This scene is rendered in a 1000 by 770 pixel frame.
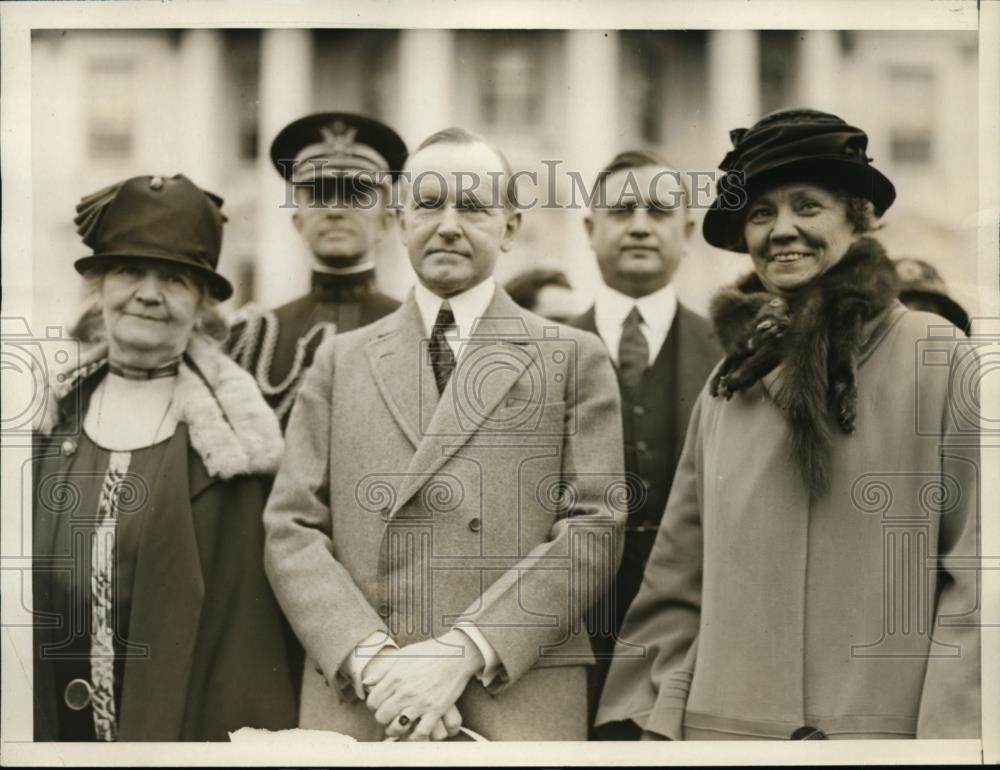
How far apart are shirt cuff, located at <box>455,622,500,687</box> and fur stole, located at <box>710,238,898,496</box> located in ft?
3.88

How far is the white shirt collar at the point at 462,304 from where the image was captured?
448 cm

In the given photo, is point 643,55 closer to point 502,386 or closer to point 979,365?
point 502,386

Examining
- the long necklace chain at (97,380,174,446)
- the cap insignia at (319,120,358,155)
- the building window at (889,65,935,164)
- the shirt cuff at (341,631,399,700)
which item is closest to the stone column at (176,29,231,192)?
the cap insignia at (319,120,358,155)

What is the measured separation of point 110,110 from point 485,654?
2.36m

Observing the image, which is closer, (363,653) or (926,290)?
(363,653)

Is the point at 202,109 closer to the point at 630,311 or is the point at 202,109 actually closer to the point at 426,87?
the point at 426,87

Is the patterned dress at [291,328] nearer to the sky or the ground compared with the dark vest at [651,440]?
nearer to the sky

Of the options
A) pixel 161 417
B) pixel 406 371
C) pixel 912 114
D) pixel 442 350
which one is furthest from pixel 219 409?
pixel 912 114

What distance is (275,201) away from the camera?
453 cm

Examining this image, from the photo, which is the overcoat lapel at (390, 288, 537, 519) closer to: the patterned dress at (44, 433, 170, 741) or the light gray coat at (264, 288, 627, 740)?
the light gray coat at (264, 288, 627, 740)

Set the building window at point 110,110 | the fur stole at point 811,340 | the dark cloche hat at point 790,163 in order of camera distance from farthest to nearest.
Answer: the building window at point 110,110 < the dark cloche hat at point 790,163 < the fur stole at point 811,340

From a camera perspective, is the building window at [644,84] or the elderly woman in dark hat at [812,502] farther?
the building window at [644,84]

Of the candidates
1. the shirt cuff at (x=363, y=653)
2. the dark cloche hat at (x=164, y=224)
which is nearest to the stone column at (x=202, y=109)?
the dark cloche hat at (x=164, y=224)

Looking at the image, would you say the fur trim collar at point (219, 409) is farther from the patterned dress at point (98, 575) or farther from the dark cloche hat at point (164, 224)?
the dark cloche hat at point (164, 224)
